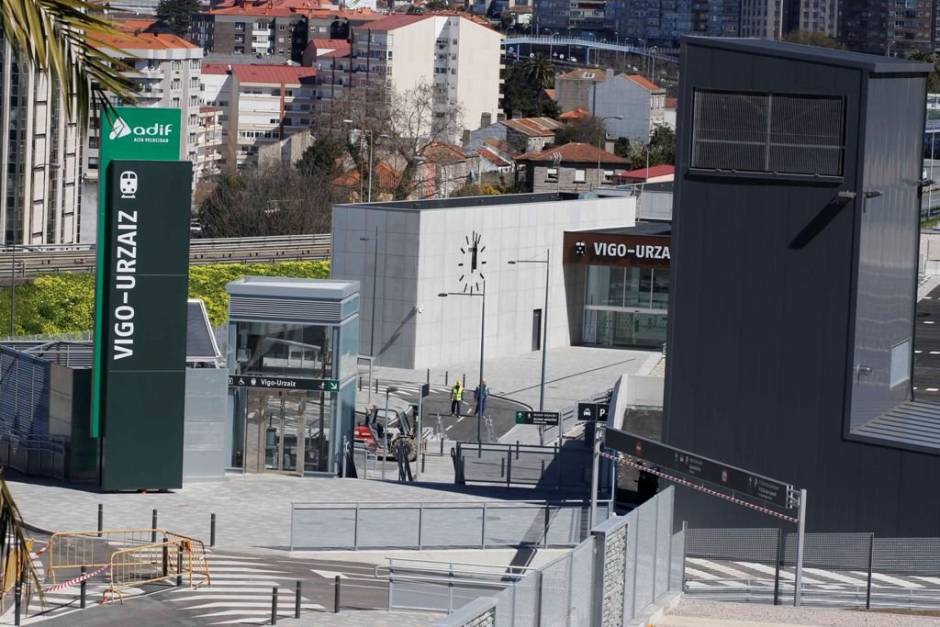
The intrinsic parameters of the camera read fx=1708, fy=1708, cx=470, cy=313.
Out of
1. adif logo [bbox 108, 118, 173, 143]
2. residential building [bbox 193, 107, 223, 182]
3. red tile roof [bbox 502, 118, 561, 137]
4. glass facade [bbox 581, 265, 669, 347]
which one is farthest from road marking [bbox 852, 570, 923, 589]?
residential building [bbox 193, 107, 223, 182]

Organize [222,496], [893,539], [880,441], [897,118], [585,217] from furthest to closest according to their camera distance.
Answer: [585,217], [222,496], [897,118], [880,441], [893,539]

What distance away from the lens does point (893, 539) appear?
22359mm

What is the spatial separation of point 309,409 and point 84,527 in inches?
256

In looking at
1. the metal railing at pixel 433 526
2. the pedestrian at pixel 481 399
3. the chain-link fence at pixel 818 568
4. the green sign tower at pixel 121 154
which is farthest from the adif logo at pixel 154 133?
the pedestrian at pixel 481 399

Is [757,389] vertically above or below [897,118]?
below

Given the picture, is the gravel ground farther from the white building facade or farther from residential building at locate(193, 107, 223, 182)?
residential building at locate(193, 107, 223, 182)

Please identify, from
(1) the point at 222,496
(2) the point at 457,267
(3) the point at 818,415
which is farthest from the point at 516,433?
(3) the point at 818,415

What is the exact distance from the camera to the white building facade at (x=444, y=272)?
185ft

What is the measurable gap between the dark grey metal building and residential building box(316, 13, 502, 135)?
443 feet

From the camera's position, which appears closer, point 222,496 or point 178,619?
point 178,619

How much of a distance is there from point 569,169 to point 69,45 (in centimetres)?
9976

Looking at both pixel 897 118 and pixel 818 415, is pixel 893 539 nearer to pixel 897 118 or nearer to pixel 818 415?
pixel 818 415

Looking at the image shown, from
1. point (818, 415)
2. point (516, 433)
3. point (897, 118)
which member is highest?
point (897, 118)

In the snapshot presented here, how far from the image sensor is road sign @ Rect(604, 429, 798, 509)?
21.3 meters
